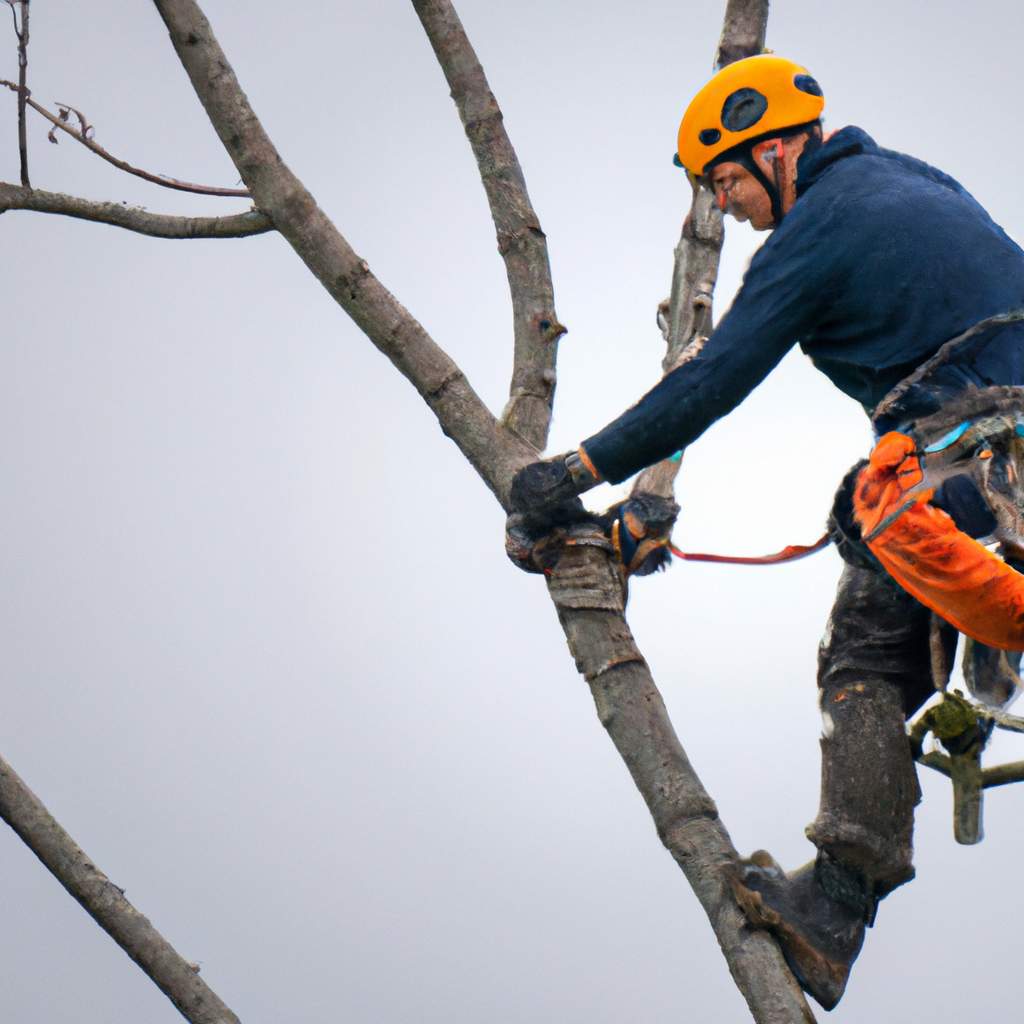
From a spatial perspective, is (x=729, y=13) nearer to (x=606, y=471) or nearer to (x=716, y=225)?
(x=716, y=225)

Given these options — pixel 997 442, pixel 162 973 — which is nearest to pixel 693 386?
pixel 997 442

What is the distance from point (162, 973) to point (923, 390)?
3.27m

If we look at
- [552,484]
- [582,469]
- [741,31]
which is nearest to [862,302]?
[582,469]

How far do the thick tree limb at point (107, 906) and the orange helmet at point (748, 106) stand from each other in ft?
10.6

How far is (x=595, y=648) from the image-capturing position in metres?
5.66

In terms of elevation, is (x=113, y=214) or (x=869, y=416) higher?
(x=113, y=214)

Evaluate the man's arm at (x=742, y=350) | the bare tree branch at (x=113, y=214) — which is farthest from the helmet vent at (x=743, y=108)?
the bare tree branch at (x=113, y=214)

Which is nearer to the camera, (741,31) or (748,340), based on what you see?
(748,340)

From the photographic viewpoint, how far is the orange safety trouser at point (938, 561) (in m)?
4.89

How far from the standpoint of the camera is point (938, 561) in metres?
4.93

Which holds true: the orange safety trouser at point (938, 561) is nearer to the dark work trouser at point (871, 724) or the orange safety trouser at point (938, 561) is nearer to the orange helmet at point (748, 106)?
the dark work trouser at point (871, 724)

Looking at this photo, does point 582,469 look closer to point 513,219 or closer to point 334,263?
point 334,263

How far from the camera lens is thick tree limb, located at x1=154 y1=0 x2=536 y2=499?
6.10 metres

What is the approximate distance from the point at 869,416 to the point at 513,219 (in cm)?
194
